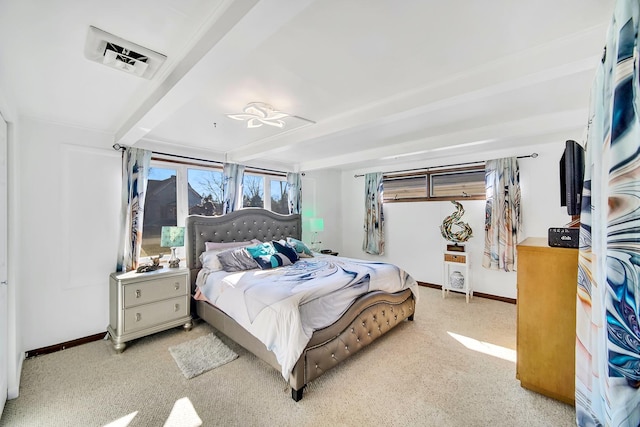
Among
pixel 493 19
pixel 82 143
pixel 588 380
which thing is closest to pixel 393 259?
pixel 588 380

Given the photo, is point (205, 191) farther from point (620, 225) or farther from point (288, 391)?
point (620, 225)

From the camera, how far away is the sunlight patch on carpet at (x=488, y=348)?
2.57 meters

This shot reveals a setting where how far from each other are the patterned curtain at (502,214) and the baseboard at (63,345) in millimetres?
5192

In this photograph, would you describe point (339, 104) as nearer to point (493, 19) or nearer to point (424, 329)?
point (493, 19)

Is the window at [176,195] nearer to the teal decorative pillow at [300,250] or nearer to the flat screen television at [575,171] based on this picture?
the teal decorative pillow at [300,250]

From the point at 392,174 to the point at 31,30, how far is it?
492cm

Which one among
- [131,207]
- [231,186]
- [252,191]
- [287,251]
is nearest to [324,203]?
[252,191]

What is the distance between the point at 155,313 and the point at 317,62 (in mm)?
2996

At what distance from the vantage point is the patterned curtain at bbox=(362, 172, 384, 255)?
5.43 meters

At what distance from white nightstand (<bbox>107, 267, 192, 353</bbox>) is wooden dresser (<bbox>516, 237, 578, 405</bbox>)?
10.9 ft

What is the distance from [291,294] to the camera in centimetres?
226

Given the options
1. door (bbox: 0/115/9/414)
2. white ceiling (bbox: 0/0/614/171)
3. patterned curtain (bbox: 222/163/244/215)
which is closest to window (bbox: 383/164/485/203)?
white ceiling (bbox: 0/0/614/171)

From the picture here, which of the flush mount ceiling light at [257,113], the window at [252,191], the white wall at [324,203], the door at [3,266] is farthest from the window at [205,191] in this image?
the door at [3,266]

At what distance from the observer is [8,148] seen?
81.0 inches
